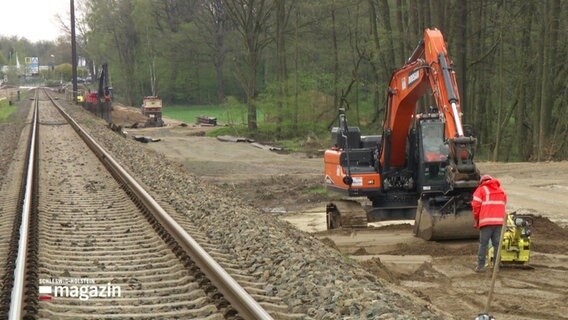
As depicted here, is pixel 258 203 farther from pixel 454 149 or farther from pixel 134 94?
pixel 134 94

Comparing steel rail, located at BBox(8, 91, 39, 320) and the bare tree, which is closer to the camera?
steel rail, located at BBox(8, 91, 39, 320)

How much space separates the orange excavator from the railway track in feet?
14.6

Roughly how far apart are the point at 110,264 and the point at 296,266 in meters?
2.30

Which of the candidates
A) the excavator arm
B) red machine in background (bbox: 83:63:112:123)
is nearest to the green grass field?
red machine in background (bbox: 83:63:112:123)

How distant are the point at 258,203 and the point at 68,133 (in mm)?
17099

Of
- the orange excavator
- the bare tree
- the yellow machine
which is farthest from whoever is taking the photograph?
the bare tree

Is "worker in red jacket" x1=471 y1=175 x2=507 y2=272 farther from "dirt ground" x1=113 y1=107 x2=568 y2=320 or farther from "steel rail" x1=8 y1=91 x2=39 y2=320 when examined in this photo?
"steel rail" x1=8 y1=91 x2=39 y2=320

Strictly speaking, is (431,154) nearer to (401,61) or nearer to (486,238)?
(486,238)

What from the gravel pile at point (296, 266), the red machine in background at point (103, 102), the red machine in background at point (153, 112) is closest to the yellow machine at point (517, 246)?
the gravel pile at point (296, 266)

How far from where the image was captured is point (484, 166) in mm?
29938

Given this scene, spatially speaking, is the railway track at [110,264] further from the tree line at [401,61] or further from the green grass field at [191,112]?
the green grass field at [191,112]

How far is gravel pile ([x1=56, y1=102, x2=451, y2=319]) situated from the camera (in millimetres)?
7723

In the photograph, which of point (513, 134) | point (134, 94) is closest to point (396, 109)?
point (513, 134)

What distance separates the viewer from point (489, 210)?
12.1m
